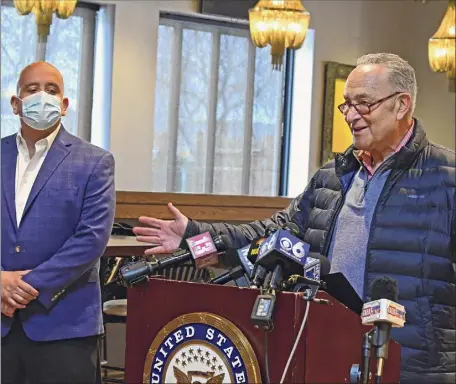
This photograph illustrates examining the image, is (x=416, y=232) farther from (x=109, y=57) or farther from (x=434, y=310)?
(x=109, y=57)

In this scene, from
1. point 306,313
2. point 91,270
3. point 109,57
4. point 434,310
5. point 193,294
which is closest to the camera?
point 306,313

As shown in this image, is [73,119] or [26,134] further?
[73,119]

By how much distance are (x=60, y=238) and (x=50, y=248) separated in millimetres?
44

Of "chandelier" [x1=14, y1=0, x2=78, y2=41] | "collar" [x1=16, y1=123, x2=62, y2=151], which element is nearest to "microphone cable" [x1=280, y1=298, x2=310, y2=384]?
"collar" [x1=16, y1=123, x2=62, y2=151]

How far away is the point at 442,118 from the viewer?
29.9 feet

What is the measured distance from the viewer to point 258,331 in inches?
68.0

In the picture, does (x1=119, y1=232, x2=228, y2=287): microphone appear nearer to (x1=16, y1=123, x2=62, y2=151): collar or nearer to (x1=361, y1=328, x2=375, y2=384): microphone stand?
(x1=361, y1=328, x2=375, y2=384): microphone stand

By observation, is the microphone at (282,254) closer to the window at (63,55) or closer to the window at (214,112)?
the window at (63,55)

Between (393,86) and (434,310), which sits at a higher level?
(393,86)

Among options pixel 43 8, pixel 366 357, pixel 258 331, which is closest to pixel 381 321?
pixel 366 357

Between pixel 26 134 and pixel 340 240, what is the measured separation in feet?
4.04

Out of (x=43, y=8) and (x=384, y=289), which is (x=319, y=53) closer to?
(x=43, y=8)

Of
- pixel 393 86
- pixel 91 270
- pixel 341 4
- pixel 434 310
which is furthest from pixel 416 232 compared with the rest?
pixel 341 4

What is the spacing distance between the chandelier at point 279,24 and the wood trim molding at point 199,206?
3.21 feet
